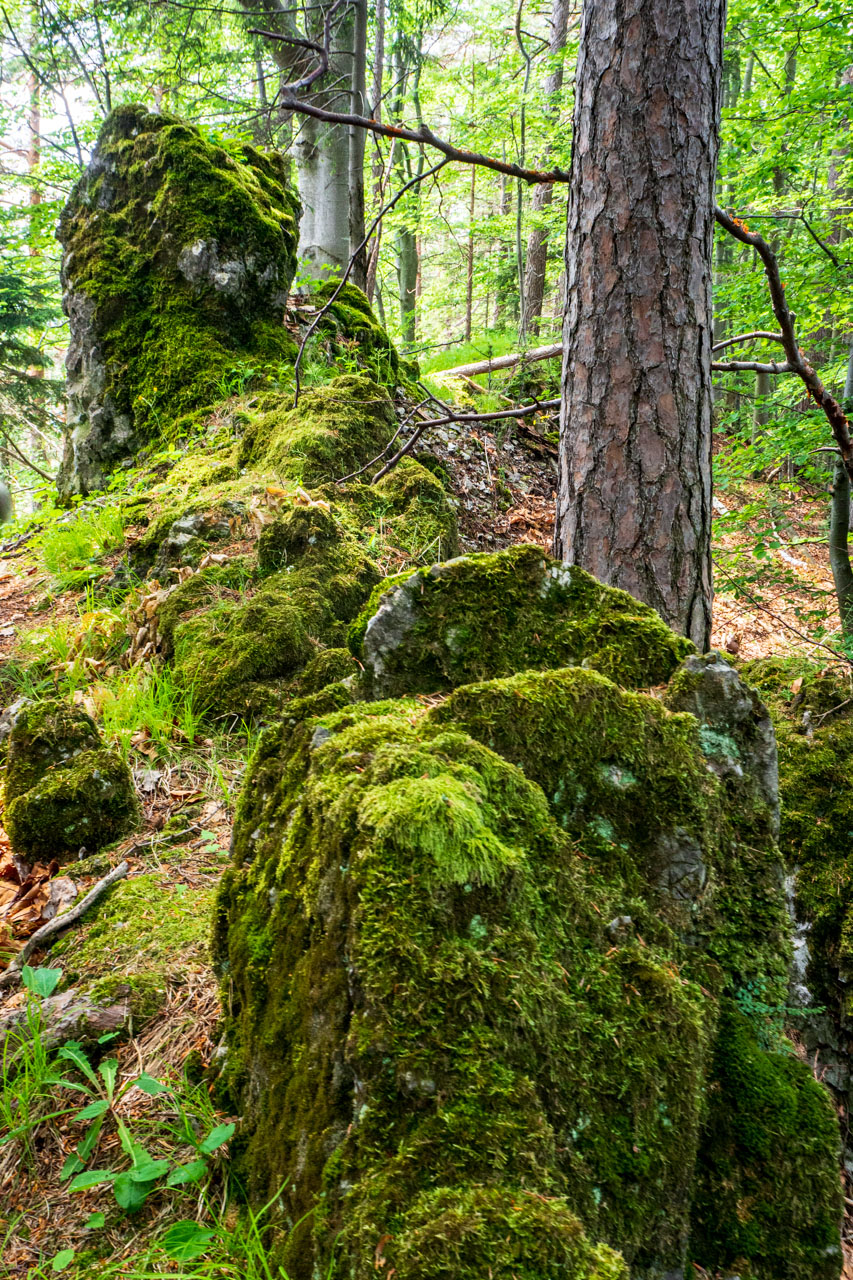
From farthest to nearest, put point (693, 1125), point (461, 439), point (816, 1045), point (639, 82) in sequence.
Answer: point (461, 439)
point (639, 82)
point (816, 1045)
point (693, 1125)

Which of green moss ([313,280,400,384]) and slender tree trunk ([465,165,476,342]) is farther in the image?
slender tree trunk ([465,165,476,342])

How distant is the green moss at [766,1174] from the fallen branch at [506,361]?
7.21m

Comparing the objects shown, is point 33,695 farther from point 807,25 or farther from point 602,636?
point 807,25

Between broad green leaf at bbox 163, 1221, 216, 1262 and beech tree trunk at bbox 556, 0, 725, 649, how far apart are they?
8.44ft

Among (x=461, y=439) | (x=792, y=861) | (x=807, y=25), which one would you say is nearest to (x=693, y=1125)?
(x=792, y=861)

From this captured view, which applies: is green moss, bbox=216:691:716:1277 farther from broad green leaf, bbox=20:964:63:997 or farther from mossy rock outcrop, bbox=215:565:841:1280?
broad green leaf, bbox=20:964:63:997

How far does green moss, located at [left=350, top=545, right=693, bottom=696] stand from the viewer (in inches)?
81.8

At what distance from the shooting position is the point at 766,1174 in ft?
5.26

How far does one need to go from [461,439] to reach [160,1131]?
5.80 metres

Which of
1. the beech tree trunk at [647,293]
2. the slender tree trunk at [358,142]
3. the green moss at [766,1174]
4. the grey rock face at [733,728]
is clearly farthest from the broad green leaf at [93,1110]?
the slender tree trunk at [358,142]

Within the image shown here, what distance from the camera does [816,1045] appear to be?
89.0 inches

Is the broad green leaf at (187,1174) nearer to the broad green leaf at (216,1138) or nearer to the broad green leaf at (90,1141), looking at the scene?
the broad green leaf at (216,1138)

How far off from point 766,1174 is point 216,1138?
1.24 m

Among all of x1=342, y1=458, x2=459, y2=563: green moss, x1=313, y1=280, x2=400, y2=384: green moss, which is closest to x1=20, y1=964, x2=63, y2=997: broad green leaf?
x1=342, y1=458, x2=459, y2=563: green moss
